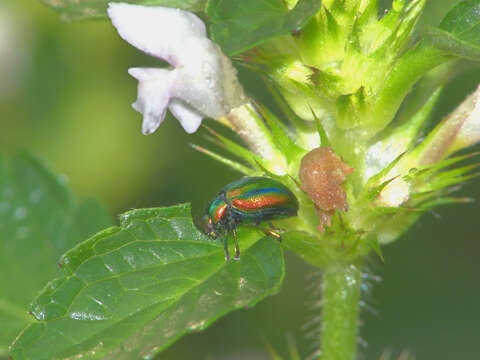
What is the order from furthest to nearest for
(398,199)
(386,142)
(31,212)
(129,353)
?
(31,212), (386,142), (398,199), (129,353)

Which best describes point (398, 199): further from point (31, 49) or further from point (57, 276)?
point (31, 49)

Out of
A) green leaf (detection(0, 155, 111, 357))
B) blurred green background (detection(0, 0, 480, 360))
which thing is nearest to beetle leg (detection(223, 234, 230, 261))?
green leaf (detection(0, 155, 111, 357))

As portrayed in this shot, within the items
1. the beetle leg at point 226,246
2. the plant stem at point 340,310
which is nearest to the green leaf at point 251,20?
the beetle leg at point 226,246

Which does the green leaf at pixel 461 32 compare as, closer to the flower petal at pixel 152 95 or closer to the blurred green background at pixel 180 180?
the flower petal at pixel 152 95

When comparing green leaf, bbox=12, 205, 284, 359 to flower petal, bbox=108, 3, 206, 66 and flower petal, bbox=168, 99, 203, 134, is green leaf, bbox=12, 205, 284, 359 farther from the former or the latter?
flower petal, bbox=108, 3, 206, 66

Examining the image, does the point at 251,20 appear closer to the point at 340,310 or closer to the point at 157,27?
the point at 157,27

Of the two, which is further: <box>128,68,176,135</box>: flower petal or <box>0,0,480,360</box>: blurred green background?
<box>0,0,480,360</box>: blurred green background

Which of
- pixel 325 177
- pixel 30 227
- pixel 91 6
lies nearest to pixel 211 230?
pixel 325 177

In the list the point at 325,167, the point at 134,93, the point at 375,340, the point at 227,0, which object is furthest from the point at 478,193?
the point at 227,0
